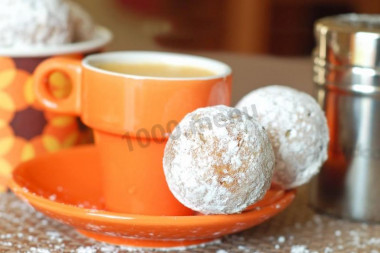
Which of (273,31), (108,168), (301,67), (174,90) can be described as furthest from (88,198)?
(273,31)

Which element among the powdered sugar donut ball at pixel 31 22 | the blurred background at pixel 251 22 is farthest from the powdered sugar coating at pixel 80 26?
the blurred background at pixel 251 22

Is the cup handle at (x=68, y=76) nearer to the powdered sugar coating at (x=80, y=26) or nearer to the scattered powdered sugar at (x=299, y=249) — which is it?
the powdered sugar coating at (x=80, y=26)

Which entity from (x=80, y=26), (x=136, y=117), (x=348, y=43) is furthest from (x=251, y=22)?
(x=136, y=117)

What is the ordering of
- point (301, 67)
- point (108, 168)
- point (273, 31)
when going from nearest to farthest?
point (108, 168), point (301, 67), point (273, 31)

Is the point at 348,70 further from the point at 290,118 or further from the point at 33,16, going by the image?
the point at 33,16

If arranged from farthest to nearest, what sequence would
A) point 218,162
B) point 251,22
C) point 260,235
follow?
point 251,22 < point 260,235 < point 218,162

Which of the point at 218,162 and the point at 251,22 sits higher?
the point at 218,162

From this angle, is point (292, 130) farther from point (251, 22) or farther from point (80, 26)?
point (251, 22)
